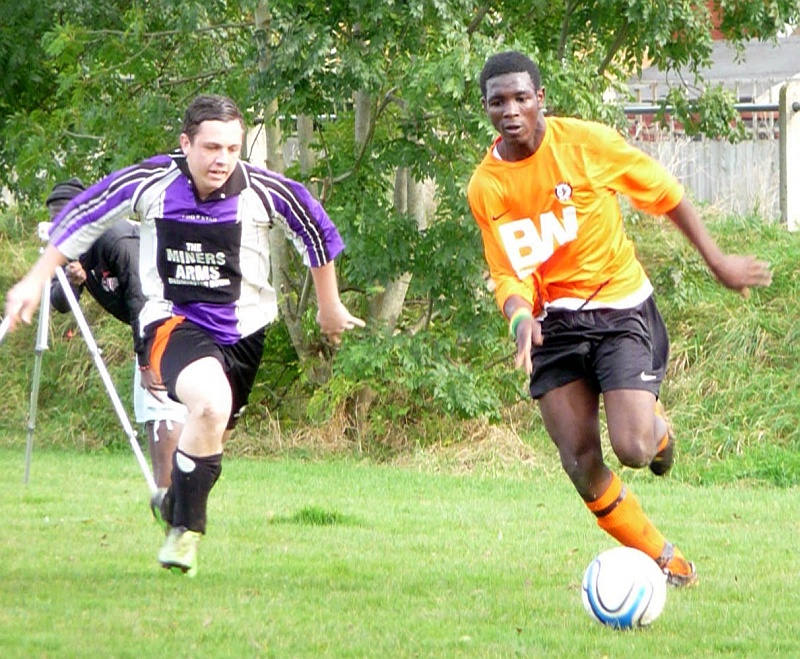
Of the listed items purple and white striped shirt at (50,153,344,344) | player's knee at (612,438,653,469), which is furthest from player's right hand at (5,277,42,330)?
player's knee at (612,438,653,469)

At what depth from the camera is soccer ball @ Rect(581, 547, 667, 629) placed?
5.58 m

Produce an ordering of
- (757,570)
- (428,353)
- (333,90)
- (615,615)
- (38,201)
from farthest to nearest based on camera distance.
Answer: (38,201) < (428,353) < (333,90) < (757,570) < (615,615)

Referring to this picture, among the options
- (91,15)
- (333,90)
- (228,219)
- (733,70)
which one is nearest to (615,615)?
(228,219)

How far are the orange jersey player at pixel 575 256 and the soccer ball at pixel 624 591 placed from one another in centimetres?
70

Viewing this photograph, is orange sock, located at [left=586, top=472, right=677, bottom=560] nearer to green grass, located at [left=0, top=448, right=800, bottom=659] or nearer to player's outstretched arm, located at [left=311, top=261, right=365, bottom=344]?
green grass, located at [left=0, top=448, right=800, bottom=659]

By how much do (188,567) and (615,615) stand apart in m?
2.07

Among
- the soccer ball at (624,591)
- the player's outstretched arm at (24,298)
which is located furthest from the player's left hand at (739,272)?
the player's outstretched arm at (24,298)

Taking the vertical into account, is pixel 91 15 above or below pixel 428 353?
above

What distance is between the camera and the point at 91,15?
13945 millimetres

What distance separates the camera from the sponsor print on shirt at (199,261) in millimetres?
6613

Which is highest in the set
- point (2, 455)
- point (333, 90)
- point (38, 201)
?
point (333, 90)

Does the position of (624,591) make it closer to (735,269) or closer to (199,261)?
(735,269)

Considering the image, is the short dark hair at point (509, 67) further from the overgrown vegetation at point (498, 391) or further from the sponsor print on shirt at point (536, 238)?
the overgrown vegetation at point (498, 391)

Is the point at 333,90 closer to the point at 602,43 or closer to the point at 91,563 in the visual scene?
the point at 602,43
